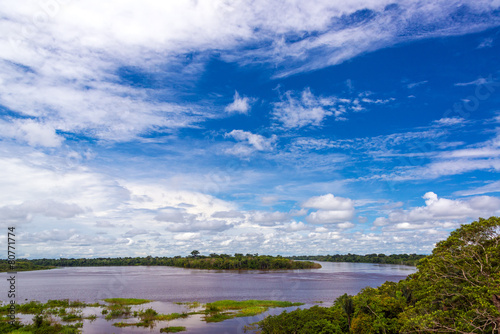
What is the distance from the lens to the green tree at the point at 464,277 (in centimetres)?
1817

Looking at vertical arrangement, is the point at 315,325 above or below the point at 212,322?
above

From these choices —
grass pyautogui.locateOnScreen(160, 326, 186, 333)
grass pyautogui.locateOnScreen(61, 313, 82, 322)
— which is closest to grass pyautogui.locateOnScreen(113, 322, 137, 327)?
grass pyautogui.locateOnScreen(160, 326, 186, 333)

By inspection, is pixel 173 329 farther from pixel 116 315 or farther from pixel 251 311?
pixel 251 311

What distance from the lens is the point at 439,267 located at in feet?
68.2

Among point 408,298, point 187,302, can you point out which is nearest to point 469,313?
point 408,298

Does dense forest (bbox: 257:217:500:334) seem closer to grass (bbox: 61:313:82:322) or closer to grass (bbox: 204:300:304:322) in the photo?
grass (bbox: 204:300:304:322)

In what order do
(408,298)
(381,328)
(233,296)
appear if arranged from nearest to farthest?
(381,328) < (408,298) < (233,296)

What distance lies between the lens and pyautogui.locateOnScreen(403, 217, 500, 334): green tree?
18172 mm

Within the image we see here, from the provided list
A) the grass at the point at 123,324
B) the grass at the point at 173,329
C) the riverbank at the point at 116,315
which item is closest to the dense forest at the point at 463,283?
the grass at the point at 173,329

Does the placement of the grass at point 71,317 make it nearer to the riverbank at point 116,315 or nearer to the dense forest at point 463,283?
the riverbank at point 116,315

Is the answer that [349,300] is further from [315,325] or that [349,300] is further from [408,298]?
[408,298]

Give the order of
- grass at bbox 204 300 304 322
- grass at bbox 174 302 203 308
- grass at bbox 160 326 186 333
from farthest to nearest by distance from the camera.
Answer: grass at bbox 174 302 203 308 → grass at bbox 204 300 304 322 → grass at bbox 160 326 186 333

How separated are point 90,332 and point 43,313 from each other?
16051 mm

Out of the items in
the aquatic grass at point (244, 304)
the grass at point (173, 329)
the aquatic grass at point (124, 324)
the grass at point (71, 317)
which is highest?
the grass at point (71, 317)
